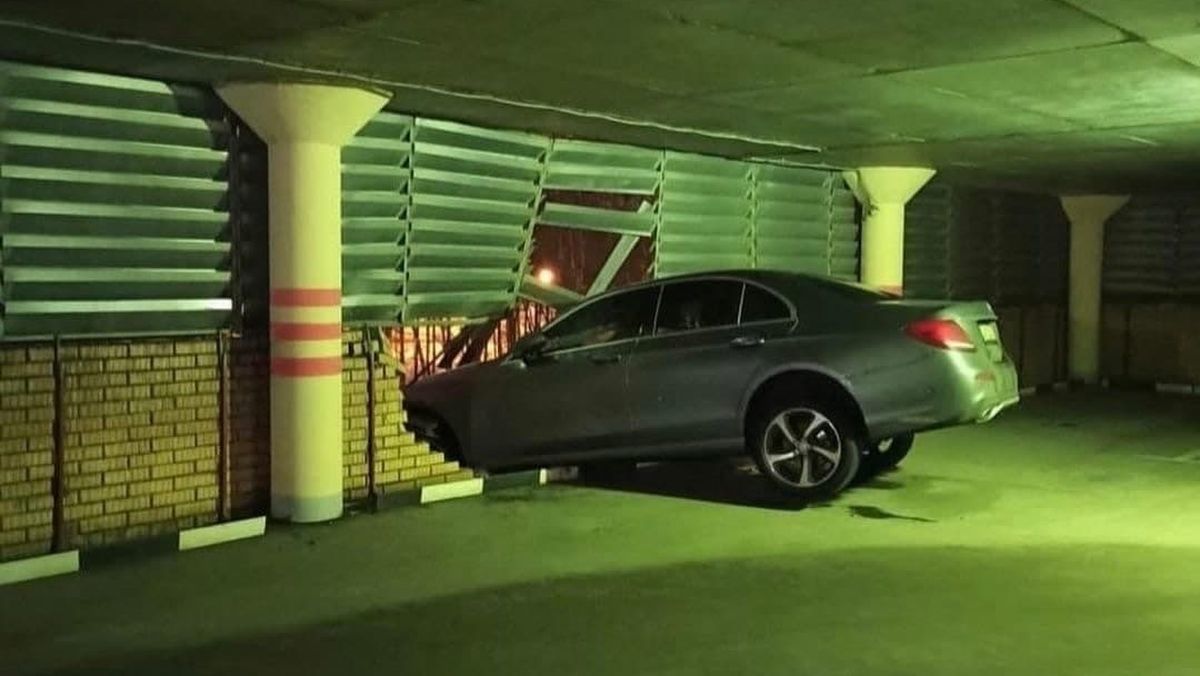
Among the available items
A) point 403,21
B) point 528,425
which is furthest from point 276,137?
point 528,425

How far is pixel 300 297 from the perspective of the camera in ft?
27.5

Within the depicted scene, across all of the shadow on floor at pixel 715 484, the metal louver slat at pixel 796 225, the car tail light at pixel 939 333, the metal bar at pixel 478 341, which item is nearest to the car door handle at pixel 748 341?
the car tail light at pixel 939 333

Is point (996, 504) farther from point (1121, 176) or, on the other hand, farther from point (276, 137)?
point (1121, 176)

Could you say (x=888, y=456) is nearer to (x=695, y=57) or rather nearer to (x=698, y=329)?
(x=698, y=329)

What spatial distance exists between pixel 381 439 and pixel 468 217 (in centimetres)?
202

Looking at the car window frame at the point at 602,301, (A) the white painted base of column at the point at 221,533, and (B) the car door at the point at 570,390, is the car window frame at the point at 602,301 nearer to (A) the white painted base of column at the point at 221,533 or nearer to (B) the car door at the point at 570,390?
(B) the car door at the point at 570,390

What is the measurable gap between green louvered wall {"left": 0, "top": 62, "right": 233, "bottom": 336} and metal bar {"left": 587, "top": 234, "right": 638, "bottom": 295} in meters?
4.58

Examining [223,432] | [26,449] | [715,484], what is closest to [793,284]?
[715,484]

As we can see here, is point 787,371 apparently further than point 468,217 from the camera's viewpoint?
No

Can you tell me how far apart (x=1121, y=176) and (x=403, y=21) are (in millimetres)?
12163

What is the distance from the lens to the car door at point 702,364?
30.2ft

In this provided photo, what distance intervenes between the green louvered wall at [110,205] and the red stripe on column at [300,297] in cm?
39

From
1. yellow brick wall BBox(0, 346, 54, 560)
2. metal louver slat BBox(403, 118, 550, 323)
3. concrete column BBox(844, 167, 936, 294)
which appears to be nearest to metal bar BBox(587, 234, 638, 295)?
metal louver slat BBox(403, 118, 550, 323)

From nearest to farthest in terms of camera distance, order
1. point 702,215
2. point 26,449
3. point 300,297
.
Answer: point 26,449 → point 300,297 → point 702,215
